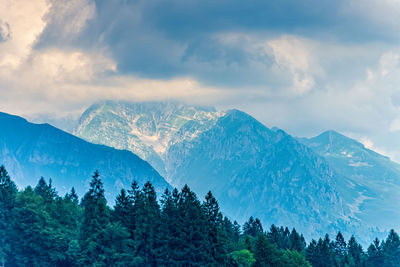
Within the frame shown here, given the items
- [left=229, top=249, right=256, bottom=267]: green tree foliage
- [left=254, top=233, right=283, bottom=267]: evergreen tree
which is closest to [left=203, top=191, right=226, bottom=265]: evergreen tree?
[left=229, top=249, right=256, bottom=267]: green tree foliage

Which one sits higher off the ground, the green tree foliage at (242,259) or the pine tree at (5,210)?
the pine tree at (5,210)

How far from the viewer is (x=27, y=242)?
155000 mm

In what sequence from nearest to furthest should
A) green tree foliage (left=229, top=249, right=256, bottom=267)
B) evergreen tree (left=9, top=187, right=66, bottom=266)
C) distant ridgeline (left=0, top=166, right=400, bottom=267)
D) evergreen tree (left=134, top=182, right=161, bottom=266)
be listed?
distant ridgeline (left=0, top=166, right=400, bottom=267), evergreen tree (left=134, top=182, right=161, bottom=266), green tree foliage (left=229, top=249, right=256, bottom=267), evergreen tree (left=9, top=187, right=66, bottom=266)

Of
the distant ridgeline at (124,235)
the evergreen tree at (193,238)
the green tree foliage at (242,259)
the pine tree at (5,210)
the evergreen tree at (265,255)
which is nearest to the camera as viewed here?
the evergreen tree at (193,238)

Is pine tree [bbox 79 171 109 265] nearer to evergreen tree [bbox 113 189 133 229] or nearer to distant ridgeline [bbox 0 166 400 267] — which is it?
distant ridgeline [bbox 0 166 400 267]

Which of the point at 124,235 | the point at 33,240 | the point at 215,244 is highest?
the point at 33,240

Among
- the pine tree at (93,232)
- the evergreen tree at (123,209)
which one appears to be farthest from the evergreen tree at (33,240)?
the evergreen tree at (123,209)

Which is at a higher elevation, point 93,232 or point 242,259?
point 93,232

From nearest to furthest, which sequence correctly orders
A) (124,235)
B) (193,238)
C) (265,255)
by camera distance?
(124,235), (193,238), (265,255)

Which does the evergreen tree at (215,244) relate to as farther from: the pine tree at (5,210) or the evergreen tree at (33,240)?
the pine tree at (5,210)

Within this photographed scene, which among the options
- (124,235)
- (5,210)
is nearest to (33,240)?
(5,210)

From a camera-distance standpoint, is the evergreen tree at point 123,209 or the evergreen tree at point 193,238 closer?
the evergreen tree at point 193,238

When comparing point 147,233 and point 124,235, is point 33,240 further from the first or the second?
point 147,233

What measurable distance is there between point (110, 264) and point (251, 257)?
3707cm
